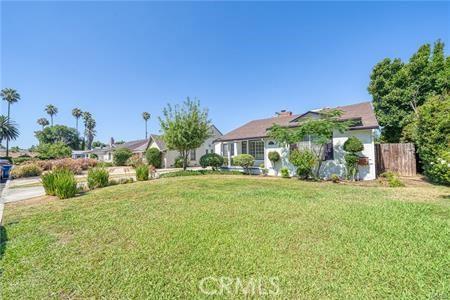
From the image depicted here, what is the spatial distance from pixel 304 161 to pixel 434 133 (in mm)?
6452

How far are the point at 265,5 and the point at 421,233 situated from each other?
12.6 meters

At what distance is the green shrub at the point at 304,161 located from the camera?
1341cm

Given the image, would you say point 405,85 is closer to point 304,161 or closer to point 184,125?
point 304,161

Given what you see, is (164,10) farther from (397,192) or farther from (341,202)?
(397,192)

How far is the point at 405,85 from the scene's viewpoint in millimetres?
18375

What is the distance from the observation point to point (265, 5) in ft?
37.8

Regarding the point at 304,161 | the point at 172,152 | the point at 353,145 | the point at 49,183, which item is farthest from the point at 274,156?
the point at 172,152

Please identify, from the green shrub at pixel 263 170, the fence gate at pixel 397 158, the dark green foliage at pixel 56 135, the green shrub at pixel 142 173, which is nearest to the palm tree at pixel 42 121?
the dark green foliage at pixel 56 135

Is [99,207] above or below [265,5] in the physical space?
below

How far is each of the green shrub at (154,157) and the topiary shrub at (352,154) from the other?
22580mm

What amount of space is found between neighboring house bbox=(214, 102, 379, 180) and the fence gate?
8.10ft

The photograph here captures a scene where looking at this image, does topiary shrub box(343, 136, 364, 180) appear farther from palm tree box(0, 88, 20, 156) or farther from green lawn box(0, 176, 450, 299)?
palm tree box(0, 88, 20, 156)

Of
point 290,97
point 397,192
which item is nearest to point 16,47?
point 397,192

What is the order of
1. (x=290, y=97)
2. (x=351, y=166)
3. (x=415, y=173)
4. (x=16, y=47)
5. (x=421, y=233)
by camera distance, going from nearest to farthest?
1. (x=421, y=233)
2. (x=16, y=47)
3. (x=351, y=166)
4. (x=415, y=173)
5. (x=290, y=97)
